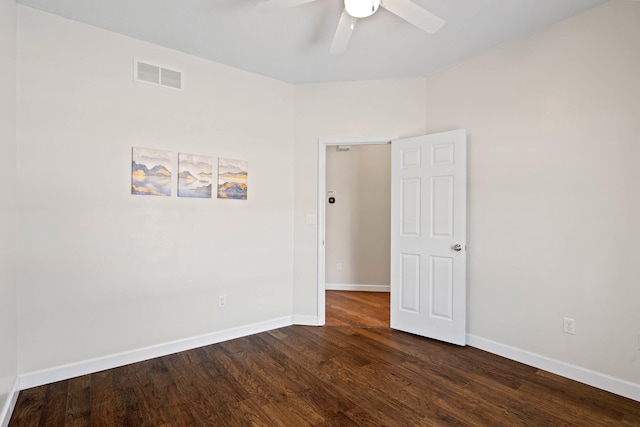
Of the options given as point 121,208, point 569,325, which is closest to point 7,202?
point 121,208

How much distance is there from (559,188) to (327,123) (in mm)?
2332

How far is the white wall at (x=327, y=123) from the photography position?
11.9ft

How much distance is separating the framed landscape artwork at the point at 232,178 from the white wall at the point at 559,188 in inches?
89.4

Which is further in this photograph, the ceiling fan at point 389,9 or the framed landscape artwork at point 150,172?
the framed landscape artwork at point 150,172

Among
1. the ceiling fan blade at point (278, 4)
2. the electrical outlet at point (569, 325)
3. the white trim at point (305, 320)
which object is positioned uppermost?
the ceiling fan blade at point (278, 4)

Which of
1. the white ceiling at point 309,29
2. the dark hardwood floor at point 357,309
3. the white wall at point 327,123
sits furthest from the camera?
the dark hardwood floor at point 357,309

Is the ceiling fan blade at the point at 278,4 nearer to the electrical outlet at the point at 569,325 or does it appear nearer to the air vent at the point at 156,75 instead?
the air vent at the point at 156,75

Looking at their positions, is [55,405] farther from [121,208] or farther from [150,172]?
[150,172]

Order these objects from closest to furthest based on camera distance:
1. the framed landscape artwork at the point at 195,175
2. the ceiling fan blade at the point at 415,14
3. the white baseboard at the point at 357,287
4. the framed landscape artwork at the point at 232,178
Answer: the ceiling fan blade at the point at 415,14
the framed landscape artwork at the point at 195,175
the framed landscape artwork at the point at 232,178
the white baseboard at the point at 357,287

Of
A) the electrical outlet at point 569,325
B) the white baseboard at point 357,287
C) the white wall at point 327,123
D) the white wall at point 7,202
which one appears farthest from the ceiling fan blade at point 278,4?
the white baseboard at point 357,287

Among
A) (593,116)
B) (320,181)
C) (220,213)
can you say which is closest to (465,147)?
(593,116)

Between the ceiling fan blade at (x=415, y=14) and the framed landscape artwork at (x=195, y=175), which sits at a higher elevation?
the ceiling fan blade at (x=415, y=14)

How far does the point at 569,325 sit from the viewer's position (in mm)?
2541

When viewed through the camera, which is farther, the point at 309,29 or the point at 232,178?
the point at 232,178
